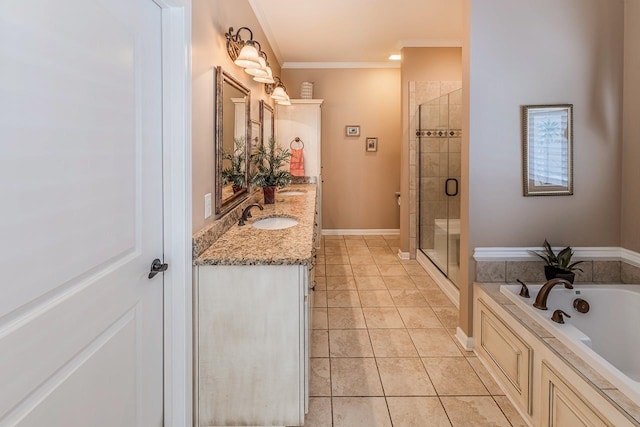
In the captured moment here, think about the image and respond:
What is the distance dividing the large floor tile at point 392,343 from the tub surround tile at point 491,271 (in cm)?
67

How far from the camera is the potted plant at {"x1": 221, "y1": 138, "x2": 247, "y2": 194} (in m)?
2.35

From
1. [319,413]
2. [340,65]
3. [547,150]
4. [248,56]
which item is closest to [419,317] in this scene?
[319,413]

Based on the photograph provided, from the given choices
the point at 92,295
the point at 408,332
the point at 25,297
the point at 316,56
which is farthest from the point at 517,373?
the point at 316,56

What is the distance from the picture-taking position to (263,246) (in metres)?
1.77

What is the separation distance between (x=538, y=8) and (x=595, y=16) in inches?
14.2

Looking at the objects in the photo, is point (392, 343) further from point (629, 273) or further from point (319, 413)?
point (629, 273)

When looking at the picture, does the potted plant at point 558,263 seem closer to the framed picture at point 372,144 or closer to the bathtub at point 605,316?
the bathtub at point 605,316

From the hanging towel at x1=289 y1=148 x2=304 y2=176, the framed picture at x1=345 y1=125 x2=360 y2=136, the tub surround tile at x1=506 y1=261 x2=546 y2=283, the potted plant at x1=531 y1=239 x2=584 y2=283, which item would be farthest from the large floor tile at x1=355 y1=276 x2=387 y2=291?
the framed picture at x1=345 y1=125 x2=360 y2=136

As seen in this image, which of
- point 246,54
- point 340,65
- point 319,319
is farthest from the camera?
point 340,65

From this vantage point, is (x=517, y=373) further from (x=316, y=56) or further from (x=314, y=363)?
(x=316, y=56)

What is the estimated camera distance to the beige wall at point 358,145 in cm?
553

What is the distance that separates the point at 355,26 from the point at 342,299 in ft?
9.51

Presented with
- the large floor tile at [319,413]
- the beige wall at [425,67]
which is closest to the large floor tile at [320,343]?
the large floor tile at [319,413]

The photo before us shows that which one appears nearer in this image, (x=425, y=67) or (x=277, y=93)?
(x=277, y=93)
